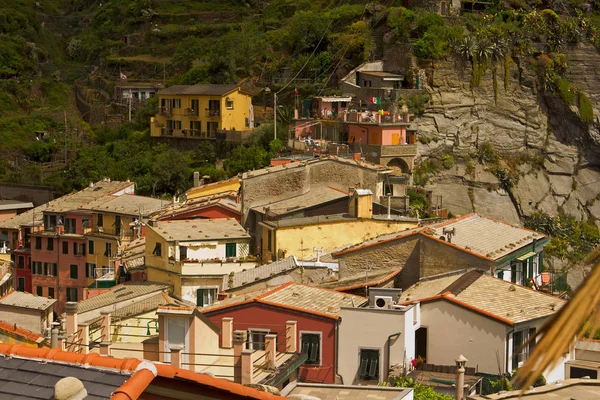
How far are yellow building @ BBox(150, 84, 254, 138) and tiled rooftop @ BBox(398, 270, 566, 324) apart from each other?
3525cm

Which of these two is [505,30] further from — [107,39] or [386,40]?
[107,39]

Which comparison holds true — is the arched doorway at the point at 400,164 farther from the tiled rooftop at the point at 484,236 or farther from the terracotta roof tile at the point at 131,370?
the terracotta roof tile at the point at 131,370

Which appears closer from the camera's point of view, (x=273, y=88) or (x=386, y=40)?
(x=386, y=40)

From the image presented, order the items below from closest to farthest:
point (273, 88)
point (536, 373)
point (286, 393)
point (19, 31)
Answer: point (536, 373) → point (286, 393) → point (273, 88) → point (19, 31)

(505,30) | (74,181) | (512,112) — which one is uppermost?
(505,30)

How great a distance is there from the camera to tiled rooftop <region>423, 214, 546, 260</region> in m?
28.7

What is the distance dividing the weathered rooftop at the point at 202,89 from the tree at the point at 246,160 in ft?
21.4

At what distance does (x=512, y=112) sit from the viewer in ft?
185

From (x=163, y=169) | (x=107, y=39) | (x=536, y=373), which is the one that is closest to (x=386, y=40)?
(x=163, y=169)

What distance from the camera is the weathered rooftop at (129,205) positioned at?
154ft

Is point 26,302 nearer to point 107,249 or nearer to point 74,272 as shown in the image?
point 107,249

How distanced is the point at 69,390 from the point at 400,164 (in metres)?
45.6

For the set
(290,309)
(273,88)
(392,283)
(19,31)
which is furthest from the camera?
(19,31)

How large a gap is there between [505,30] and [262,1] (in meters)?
28.8
